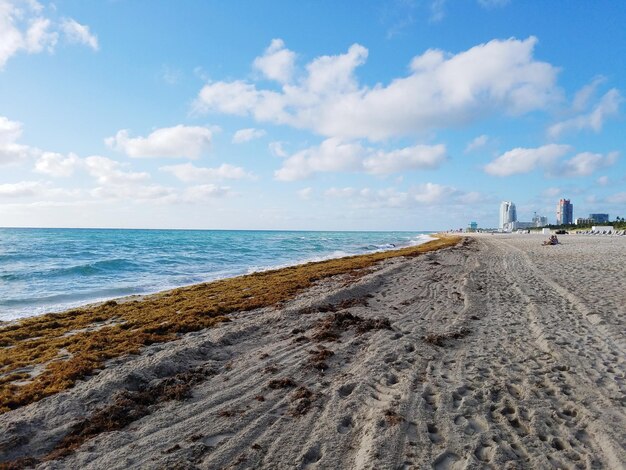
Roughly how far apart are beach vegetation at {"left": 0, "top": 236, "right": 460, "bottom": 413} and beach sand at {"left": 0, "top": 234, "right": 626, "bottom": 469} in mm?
433

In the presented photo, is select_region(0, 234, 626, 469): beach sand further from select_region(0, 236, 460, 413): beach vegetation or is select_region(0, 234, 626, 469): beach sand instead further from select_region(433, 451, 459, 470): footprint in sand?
select_region(0, 236, 460, 413): beach vegetation

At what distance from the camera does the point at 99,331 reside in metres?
9.63

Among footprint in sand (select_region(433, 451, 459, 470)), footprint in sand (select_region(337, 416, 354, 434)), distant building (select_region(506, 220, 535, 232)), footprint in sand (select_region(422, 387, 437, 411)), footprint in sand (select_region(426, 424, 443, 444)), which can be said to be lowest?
footprint in sand (select_region(337, 416, 354, 434))

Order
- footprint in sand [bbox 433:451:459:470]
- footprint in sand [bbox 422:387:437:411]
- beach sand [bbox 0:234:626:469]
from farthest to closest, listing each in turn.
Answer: footprint in sand [bbox 422:387:437:411]
beach sand [bbox 0:234:626:469]
footprint in sand [bbox 433:451:459:470]

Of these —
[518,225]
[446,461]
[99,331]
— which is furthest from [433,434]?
[518,225]

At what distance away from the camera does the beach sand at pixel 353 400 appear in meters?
4.11

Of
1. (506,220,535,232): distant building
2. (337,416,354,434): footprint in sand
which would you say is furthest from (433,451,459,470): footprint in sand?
(506,220,535,232): distant building

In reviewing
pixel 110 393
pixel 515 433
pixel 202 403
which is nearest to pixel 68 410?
pixel 110 393

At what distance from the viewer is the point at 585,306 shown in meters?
10.7

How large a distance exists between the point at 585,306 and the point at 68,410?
12.3 meters

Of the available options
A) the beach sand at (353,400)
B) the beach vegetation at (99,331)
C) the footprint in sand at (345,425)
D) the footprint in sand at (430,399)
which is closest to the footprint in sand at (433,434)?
the beach sand at (353,400)

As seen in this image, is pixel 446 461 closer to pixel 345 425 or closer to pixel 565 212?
pixel 345 425

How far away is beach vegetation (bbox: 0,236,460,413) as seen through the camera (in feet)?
20.8

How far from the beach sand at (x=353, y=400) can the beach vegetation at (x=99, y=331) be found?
43 cm
